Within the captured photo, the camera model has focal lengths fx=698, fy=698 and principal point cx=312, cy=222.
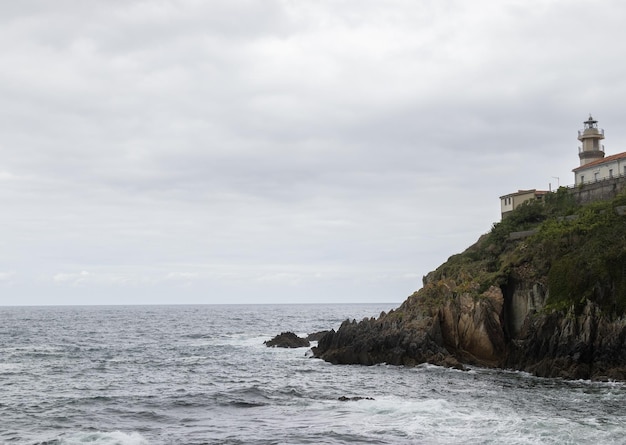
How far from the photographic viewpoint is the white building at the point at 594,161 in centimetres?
7512

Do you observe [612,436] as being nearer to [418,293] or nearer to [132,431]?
[132,431]

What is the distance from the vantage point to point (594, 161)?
80875mm

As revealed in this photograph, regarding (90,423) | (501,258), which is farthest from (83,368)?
(501,258)

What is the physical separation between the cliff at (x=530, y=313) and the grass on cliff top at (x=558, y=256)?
8cm

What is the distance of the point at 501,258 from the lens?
67375 millimetres

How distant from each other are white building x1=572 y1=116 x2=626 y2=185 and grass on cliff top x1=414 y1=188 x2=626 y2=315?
19.9ft

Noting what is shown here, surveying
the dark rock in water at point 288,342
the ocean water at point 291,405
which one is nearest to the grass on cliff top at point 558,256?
the ocean water at point 291,405

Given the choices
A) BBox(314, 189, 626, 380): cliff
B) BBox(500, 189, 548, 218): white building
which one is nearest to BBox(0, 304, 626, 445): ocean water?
BBox(314, 189, 626, 380): cliff

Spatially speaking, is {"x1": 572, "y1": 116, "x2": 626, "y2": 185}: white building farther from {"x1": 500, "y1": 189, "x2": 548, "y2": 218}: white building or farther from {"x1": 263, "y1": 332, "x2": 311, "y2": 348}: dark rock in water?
{"x1": 263, "y1": 332, "x2": 311, "y2": 348}: dark rock in water

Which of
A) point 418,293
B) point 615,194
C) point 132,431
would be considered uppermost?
point 615,194

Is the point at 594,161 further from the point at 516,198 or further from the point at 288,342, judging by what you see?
the point at 288,342

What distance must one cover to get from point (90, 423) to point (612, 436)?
2482cm

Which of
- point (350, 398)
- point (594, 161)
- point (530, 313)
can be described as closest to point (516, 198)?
point (594, 161)

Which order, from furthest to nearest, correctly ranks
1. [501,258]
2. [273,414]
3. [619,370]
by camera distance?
1. [501,258]
2. [619,370]
3. [273,414]
